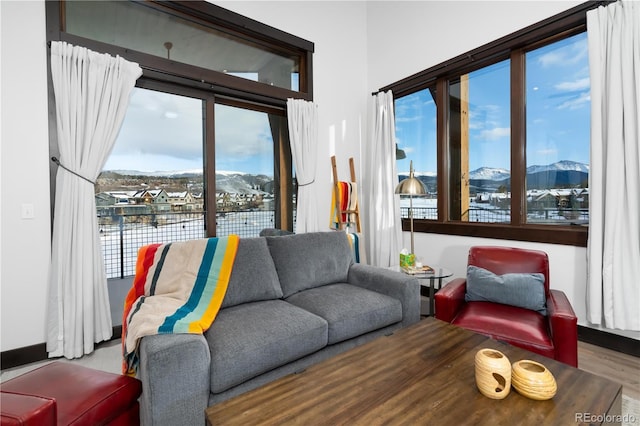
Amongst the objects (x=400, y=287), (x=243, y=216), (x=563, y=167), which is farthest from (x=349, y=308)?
(x=563, y=167)

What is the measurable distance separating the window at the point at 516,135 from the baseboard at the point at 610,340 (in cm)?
69

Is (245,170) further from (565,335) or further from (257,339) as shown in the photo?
(565,335)

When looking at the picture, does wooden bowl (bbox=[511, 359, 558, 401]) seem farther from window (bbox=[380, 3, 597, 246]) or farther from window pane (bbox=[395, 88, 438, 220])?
window pane (bbox=[395, 88, 438, 220])

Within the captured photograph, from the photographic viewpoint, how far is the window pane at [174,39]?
2.48 m

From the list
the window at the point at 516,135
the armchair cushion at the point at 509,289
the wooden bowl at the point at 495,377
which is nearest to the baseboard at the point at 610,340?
the window at the point at 516,135

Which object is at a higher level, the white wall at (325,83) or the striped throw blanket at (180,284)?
the white wall at (325,83)

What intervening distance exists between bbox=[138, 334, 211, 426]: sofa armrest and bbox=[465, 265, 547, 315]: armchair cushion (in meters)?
1.84

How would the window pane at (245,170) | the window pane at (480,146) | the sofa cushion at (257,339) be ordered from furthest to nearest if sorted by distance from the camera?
the window pane at (245,170) → the window pane at (480,146) → the sofa cushion at (257,339)

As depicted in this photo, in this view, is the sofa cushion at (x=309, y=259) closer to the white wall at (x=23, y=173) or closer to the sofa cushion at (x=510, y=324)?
the sofa cushion at (x=510, y=324)

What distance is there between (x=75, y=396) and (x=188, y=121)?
243cm

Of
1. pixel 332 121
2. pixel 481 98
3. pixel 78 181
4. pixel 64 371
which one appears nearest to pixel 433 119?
pixel 481 98

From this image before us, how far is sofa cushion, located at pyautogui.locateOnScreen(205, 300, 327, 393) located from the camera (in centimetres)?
148

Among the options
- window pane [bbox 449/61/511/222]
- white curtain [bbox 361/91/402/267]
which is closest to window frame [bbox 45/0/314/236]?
white curtain [bbox 361/91/402/267]

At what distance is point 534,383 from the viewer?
3.45 feet
